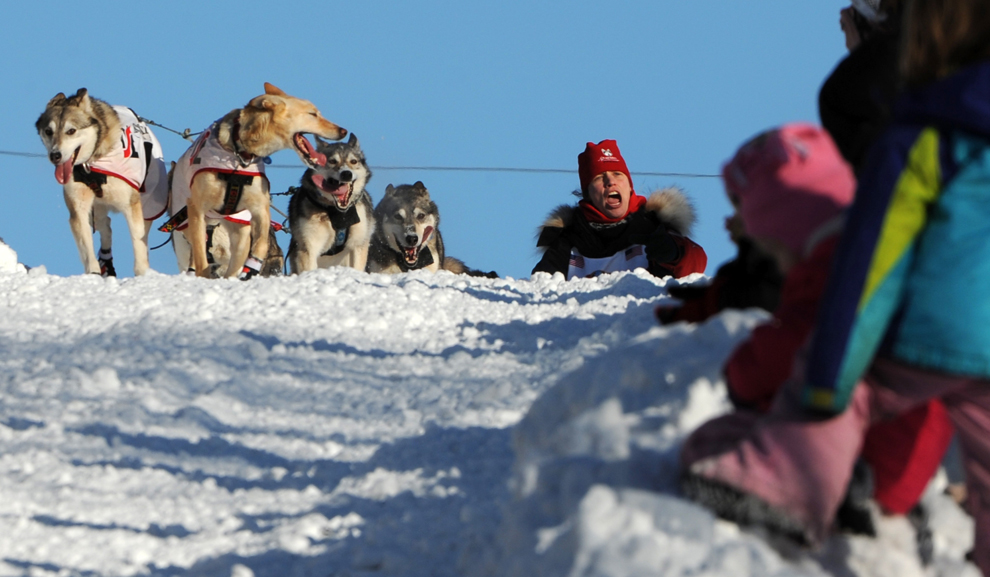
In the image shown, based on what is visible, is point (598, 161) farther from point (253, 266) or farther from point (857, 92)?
point (857, 92)

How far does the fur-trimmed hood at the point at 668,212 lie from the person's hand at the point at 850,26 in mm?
4958

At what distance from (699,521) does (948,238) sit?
26.5 inches

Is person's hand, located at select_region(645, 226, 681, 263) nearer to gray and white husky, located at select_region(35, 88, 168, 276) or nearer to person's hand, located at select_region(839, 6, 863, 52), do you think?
person's hand, located at select_region(839, 6, 863, 52)

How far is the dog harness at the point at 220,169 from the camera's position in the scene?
1071 centimetres

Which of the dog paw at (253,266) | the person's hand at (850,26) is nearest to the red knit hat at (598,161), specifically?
the dog paw at (253,266)

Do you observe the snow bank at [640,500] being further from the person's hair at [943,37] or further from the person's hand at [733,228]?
the person's hair at [943,37]

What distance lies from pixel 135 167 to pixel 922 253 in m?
9.90

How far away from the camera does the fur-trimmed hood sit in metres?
9.62

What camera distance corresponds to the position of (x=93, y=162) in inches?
419

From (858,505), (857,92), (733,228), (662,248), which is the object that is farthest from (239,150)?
(858,505)

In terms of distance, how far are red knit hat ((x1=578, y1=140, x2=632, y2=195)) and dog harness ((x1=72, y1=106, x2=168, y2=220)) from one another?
169 inches

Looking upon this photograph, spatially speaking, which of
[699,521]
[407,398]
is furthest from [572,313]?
[699,521]

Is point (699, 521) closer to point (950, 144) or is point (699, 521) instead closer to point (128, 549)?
point (950, 144)

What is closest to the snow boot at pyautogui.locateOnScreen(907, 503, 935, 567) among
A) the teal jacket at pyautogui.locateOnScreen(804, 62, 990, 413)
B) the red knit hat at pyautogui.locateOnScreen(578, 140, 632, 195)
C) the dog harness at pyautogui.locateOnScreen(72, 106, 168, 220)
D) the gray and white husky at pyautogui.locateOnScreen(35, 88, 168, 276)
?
the teal jacket at pyautogui.locateOnScreen(804, 62, 990, 413)
